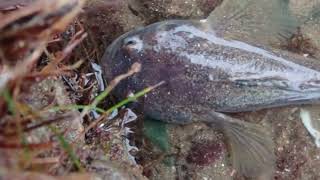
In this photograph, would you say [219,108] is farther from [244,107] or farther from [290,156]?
[290,156]

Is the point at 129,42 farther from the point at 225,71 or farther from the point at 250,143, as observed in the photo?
the point at 250,143

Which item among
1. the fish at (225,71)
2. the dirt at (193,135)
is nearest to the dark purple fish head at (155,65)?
the fish at (225,71)

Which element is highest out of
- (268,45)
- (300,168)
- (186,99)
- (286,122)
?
(268,45)

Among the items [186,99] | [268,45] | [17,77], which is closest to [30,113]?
[17,77]

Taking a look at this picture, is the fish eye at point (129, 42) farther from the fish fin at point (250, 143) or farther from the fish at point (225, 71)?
the fish fin at point (250, 143)

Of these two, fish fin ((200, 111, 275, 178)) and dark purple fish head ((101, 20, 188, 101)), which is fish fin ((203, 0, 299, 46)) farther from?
fish fin ((200, 111, 275, 178))
